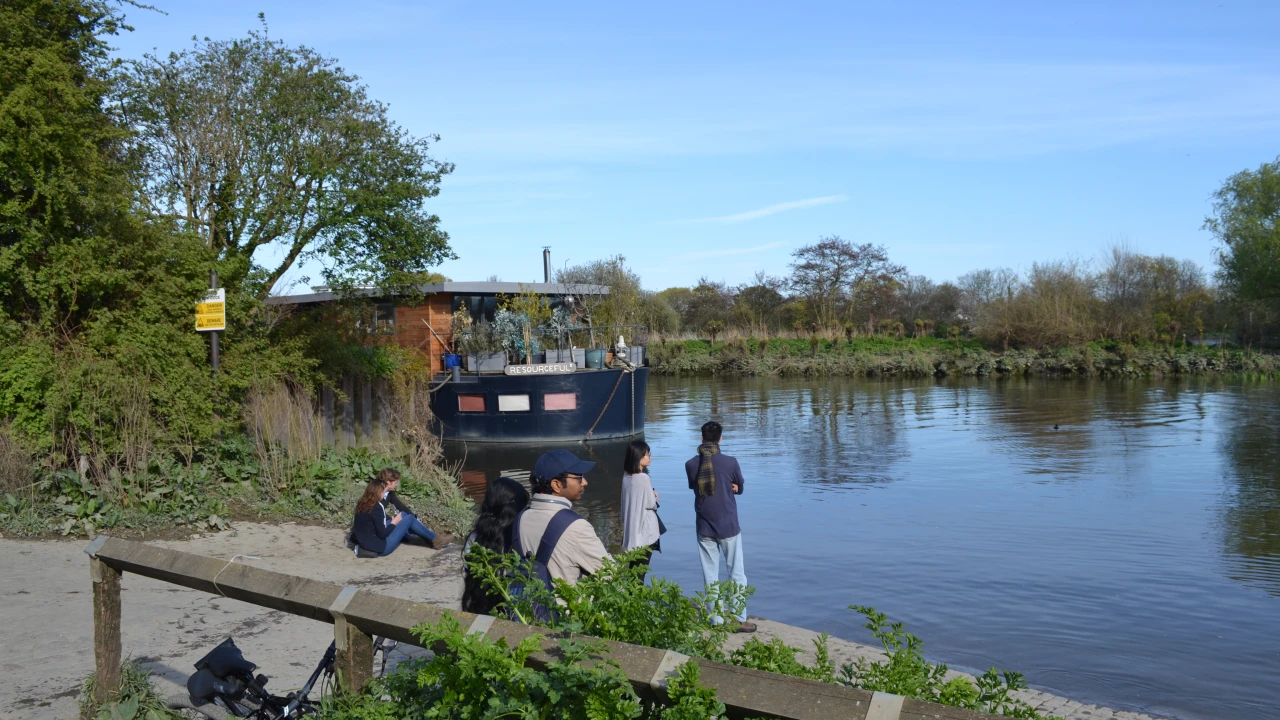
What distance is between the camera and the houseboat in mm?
26375

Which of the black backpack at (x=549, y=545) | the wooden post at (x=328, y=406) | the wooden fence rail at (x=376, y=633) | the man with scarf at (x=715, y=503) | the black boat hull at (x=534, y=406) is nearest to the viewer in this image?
the wooden fence rail at (x=376, y=633)

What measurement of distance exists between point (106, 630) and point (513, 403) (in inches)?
848

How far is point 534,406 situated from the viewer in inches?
1038

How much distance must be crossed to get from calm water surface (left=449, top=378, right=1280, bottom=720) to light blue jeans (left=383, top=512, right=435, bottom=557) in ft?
8.91

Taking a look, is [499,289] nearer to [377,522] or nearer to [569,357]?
[569,357]

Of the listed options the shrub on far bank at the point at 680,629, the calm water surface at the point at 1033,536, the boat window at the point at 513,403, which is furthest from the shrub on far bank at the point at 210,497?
the boat window at the point at 513,403

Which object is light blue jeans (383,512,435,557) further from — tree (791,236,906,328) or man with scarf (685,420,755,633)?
tree (791,236,906,328)

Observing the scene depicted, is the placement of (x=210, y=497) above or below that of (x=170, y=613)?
above

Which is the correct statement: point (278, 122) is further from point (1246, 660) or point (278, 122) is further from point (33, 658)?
point (1246, 660)

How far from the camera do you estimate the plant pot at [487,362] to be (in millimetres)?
26656

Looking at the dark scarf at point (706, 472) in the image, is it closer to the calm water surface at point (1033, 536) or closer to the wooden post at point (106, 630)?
the calm water surface at point (1033, 536)

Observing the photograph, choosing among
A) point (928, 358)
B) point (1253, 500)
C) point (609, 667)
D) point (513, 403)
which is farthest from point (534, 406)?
point (928, 358)

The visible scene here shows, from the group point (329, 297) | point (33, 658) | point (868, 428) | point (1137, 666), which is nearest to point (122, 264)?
point (33, 658)

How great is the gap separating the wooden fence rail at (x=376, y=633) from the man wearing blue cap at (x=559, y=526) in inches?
36.3
